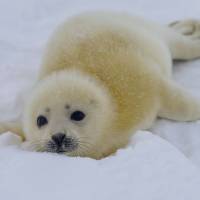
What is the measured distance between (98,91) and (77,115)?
13 cm

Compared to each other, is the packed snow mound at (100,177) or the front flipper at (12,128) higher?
the packed snow mound at (100,177)

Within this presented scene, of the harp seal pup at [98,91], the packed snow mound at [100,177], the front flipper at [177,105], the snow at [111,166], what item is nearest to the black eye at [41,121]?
the harp seal pup at [98,91]

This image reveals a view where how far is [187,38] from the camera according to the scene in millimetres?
2584

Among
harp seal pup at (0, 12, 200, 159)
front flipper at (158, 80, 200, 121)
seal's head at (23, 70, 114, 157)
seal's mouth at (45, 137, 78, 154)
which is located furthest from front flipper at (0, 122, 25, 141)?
front flipper at (158, 80, 200, 121)

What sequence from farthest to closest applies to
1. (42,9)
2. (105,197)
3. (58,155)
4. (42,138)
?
1. (42,9)
2. (42,138)
3. (58,155)
4. (105,197)

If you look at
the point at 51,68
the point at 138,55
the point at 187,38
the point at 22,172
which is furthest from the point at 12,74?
the point at 22,172

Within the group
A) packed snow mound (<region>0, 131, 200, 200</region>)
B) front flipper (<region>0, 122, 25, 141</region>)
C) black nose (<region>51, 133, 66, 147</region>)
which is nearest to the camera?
packed snow mound (<region>0, 131, 200, 200</region>)

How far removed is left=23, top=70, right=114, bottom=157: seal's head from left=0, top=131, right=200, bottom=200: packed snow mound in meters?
0.13

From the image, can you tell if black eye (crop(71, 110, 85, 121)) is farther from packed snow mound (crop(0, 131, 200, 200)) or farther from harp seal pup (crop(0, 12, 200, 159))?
packed snow mound (crop(0, 131, 200, 200))

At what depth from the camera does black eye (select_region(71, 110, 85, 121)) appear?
1819mm

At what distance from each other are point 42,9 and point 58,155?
1765mm

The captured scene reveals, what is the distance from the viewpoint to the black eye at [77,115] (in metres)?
1.82

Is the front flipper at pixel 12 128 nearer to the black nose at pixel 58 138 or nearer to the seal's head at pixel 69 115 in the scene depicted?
the seal's head at pixel 69 115

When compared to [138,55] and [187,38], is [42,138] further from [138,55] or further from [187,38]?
[187,38]
